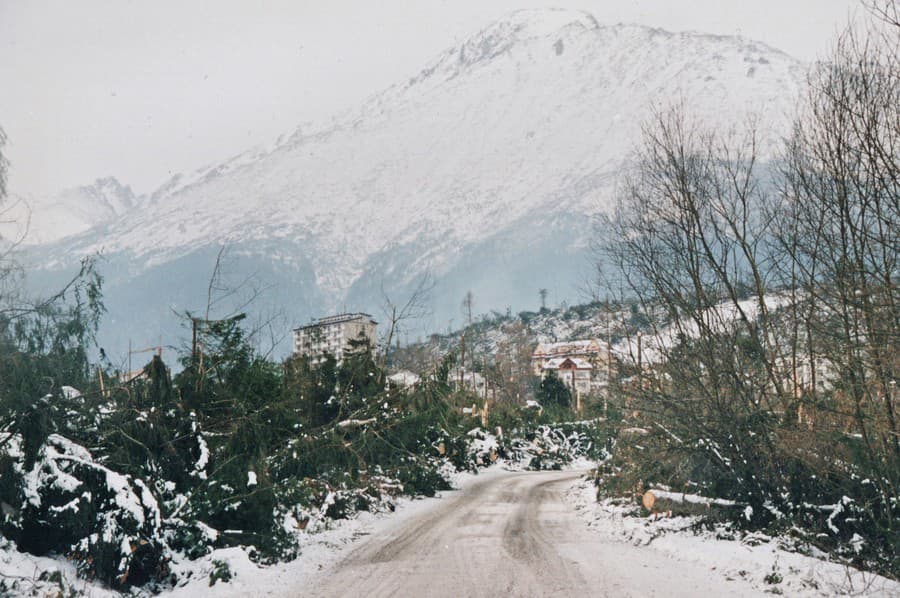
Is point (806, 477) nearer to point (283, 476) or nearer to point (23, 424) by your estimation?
point (283, 476)

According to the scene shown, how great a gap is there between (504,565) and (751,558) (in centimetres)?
318

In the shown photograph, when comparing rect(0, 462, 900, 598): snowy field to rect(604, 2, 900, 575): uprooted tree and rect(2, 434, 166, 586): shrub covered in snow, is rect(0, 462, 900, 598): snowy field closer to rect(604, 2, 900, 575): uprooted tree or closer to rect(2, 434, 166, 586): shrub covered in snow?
rect(2, 434, 166, 586): shrub covered in snow

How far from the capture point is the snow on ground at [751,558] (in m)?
7.48

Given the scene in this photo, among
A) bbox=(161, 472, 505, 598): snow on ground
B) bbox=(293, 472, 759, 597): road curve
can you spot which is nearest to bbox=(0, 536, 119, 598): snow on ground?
bbox=(161, 472, 505, 598): snow on ground

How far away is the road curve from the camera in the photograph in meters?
7.91

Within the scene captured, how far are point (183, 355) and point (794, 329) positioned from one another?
10.2 m

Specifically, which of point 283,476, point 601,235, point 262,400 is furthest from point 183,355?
point 601,235

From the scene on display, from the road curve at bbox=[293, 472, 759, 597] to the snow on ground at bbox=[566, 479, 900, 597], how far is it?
0.97 ft

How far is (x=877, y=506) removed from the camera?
897 centimetres

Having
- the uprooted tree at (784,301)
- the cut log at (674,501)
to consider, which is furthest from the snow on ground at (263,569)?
the uprooted tree at (784,301)

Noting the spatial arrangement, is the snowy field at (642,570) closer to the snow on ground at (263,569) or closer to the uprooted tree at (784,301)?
the snow on ground at (263,569)

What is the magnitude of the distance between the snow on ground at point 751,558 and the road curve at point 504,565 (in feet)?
0.97

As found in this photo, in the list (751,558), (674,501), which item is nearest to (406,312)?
(674,501)

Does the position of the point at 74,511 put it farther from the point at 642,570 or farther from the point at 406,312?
the point at 406,312
